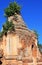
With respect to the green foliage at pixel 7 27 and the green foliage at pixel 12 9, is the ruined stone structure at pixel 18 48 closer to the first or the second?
the green foliage at pixel 7 27

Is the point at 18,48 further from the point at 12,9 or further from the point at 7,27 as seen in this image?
the point at 12,9

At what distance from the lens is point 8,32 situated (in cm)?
2542

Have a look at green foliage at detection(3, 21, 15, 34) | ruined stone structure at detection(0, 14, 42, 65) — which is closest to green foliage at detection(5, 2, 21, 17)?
ruined stone structure at detection(0, 14, 42, 65)

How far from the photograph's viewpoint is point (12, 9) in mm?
28484

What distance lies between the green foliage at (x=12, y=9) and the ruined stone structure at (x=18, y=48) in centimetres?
198

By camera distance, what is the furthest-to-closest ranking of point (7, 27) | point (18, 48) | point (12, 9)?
1. point (12, 9)
2. point (7, 27)
3. point (18, 48)

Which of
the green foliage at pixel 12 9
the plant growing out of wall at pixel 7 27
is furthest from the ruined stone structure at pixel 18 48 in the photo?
the green foliage at pixel 12 9

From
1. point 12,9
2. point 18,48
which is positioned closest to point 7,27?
point 18,48

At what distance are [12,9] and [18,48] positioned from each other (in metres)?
5.62

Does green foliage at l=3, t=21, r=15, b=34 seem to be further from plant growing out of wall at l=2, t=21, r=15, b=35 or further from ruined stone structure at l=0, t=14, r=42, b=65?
ruined stone structure at l=0, t=14, r=42, b=65

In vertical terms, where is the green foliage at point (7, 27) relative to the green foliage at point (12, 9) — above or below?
below

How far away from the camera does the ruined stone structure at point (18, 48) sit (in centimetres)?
2480

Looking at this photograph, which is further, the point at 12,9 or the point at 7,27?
the point at 12,9

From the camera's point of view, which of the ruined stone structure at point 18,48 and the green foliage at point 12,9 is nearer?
the ruined stone structure at point 18,48
